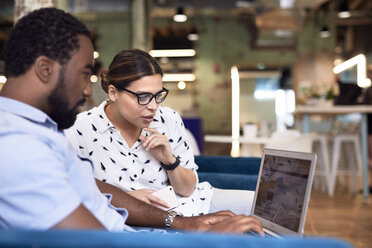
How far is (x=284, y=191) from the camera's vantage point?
138 centimetres

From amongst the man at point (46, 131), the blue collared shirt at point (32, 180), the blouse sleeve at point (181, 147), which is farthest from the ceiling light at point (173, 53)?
the blue collared shirt at point (32, 180)

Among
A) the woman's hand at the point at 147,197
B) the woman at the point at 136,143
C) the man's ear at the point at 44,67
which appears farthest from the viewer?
the woman at the point at 136,143

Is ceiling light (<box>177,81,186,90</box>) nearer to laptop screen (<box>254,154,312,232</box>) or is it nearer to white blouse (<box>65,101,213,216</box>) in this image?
white blouse (<box>65,101,213,216</box>)

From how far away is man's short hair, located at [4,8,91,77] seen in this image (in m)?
1.00

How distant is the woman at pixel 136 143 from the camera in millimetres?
1827

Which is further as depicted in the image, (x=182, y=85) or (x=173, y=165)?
(x=182, y=85)

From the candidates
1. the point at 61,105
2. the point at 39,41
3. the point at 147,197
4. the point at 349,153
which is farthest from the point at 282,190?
the point at 349,153

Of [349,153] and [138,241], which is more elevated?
[138,241]

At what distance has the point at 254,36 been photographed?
1280 cm

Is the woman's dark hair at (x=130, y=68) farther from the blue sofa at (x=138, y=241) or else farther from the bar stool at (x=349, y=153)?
the bar stool at (x=349, y=153)

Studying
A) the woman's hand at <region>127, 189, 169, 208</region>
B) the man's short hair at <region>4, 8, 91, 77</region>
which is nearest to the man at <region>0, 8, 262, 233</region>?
the man's short hair at <region>4, 8, 91, 77</region>

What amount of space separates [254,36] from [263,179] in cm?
1173

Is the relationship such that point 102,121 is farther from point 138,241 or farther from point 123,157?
point 138,241

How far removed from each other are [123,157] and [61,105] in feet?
2.77
